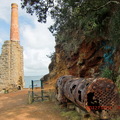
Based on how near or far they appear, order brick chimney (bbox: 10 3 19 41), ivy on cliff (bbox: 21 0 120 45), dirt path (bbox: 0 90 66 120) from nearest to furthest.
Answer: dirt path (bbox: 0 90 66 120) → ivy on cliff (bbox: 21 0 120 45) → brick chimney (bbox: 10 3 19 41)

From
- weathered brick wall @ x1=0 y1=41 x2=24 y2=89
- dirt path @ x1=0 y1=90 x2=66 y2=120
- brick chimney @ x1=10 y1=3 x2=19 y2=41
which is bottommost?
dirt path @ x1=0 y1=90 x2=66 y2=120

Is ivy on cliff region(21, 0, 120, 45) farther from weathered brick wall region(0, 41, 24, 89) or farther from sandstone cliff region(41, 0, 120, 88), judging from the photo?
weathered brick wall region(0, 41, 24, 89)

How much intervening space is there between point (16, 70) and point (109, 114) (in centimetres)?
1855

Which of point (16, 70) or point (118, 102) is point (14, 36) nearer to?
point (16, 70)

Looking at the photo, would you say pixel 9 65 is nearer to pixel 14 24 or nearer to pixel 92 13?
pixel 14 24

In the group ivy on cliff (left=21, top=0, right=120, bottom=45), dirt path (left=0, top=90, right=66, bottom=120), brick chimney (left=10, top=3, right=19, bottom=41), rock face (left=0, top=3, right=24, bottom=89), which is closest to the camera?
dirt path (left=0, top=90, right=66, bottom=120)

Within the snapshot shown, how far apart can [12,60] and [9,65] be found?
0.83 m

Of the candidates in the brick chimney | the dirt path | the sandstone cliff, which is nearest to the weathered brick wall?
the brick chimney

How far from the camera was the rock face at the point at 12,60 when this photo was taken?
20109mm

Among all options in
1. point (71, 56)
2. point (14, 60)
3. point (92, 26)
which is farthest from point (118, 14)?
point (14, 60)

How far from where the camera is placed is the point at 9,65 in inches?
803

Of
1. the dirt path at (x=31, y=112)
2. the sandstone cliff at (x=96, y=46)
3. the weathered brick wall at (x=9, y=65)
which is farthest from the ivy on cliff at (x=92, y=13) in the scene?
the weathered brick wall at (x=9, y=65)

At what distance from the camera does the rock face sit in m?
20.1

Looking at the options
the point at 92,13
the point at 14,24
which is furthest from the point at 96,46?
the point at 14,24
